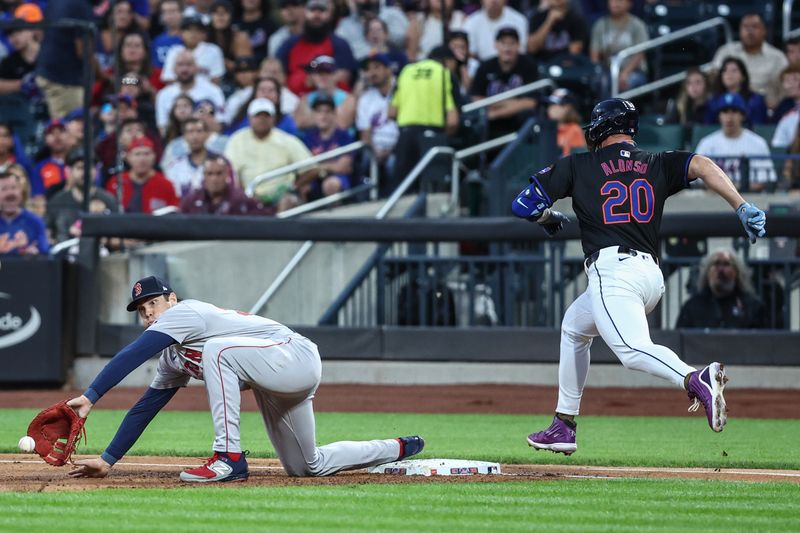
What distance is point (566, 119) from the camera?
53.3 ft

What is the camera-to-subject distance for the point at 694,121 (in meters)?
16.2

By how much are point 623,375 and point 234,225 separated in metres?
3.93

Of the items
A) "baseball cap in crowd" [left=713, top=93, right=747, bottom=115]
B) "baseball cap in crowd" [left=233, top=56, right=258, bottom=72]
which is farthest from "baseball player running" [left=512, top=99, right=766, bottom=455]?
"baseball cap in crowd" [left=233, top=56, right=258, bottom=72]

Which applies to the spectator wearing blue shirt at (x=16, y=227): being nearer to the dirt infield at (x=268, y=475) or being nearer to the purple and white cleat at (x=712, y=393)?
the dirt infield at (x=268, y=475)

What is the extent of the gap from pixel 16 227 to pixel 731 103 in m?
7.54

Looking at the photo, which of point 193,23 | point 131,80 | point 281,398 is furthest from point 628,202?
point 193,23

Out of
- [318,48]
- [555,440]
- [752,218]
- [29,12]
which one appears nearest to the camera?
[752,218]

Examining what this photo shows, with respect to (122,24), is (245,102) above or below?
below

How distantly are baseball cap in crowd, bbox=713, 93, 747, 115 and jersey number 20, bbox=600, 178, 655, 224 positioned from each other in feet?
25.6

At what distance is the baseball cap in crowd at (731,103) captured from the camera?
15.2 metres

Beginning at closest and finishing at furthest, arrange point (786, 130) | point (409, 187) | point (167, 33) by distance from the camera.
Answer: point (786, 130)
point (409, 187)
point (167, 33)

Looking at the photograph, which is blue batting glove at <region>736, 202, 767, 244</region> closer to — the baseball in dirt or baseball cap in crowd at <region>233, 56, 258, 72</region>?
the baseball in dirt

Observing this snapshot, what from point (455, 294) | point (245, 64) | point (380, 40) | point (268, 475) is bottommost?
point (268, 475)

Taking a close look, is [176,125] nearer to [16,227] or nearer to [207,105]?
[207,105]
